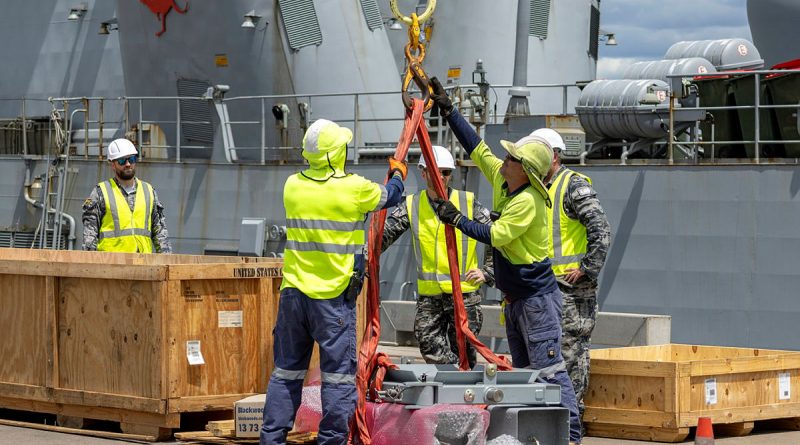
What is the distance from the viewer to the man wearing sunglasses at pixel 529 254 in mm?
6664

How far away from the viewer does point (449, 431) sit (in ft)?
20.6

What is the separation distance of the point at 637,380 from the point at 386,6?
8.79m

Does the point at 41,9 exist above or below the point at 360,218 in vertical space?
above

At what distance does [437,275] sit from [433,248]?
24 cm

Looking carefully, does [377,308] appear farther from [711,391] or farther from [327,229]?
[711,391]

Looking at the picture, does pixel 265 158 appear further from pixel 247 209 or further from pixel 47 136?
pixel 47 136

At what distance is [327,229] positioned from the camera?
6383 millimetres

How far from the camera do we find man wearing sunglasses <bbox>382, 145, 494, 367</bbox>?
7.78 meters

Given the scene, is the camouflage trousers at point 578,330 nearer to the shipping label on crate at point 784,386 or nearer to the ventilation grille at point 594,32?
the shipping label on crate at point 784,386

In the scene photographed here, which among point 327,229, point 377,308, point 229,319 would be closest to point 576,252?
point 377,308

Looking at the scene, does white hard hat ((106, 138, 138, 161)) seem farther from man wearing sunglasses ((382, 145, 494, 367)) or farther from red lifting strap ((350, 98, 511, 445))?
red lifting strap ((350, 98, 511, 445))

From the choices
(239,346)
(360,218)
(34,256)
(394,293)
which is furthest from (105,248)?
(394,293)

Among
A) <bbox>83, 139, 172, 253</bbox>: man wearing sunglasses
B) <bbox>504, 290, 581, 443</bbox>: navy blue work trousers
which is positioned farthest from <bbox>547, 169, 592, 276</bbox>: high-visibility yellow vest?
<bbox>83, 139, 172, 253</bbox>: man wearing sunglasses

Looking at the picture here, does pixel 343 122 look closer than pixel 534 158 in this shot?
No
